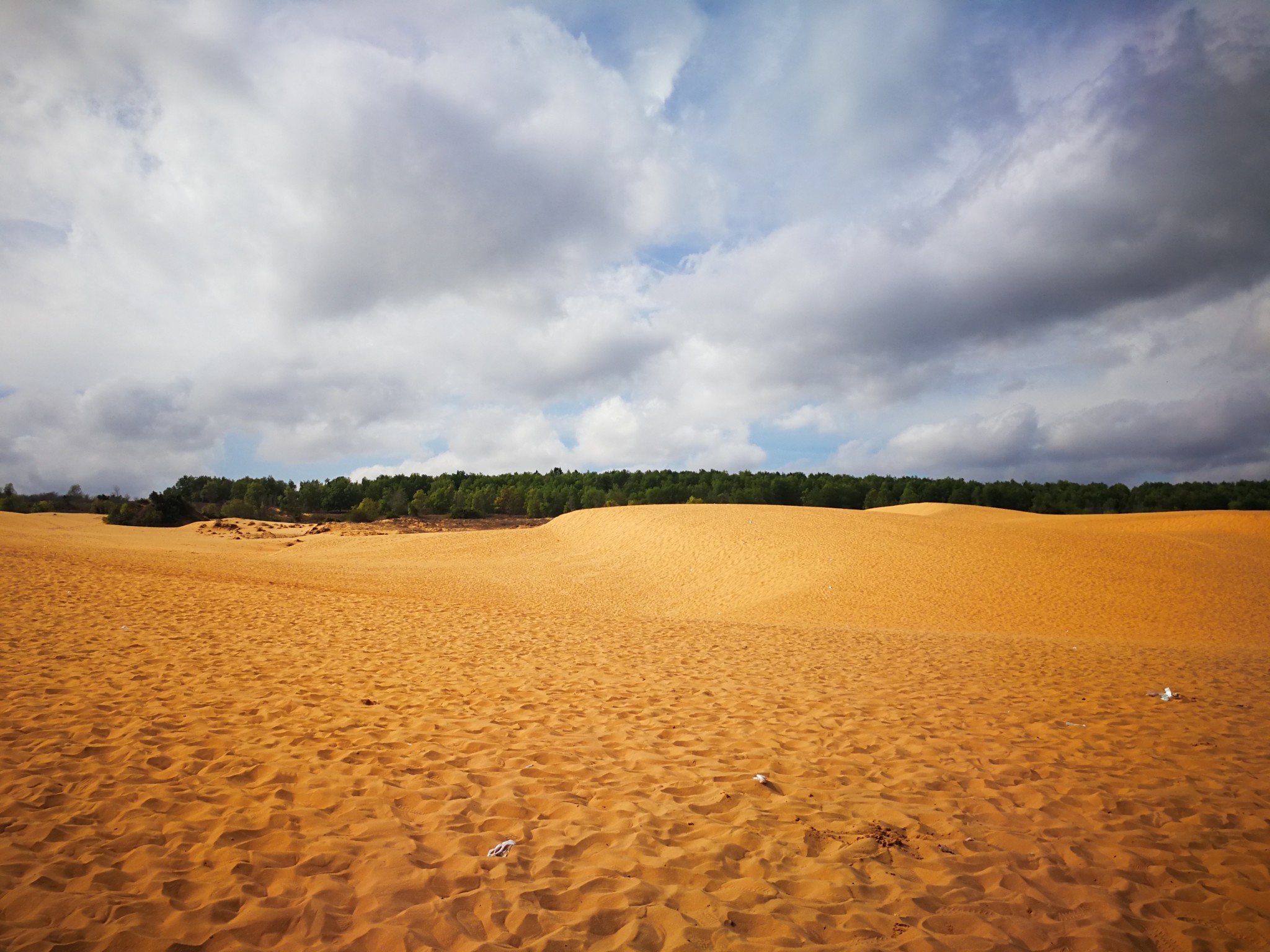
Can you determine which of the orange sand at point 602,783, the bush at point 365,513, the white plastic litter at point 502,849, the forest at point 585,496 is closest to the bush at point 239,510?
the forest at point 585,496

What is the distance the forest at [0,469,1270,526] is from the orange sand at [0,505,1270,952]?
49262 mm

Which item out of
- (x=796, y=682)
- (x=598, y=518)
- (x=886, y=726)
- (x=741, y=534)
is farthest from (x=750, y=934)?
(x=598, y=518)

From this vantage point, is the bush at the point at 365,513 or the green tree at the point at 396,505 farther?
the green tree at the point at 396,505

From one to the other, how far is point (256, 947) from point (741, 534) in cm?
2685

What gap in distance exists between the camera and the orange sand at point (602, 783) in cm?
370

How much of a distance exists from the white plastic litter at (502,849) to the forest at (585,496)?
2252 inches

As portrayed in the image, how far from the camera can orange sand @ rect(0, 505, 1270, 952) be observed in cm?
370

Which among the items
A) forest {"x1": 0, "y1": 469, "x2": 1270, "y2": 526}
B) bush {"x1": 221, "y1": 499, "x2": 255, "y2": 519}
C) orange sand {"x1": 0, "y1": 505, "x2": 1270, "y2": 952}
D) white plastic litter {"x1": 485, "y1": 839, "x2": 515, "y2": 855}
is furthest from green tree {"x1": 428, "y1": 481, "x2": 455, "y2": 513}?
white plastic litter {"x1": 485, "y1": 839, "x2": 515, "y2": 855}

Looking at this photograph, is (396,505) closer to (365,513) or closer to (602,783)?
(365,513)

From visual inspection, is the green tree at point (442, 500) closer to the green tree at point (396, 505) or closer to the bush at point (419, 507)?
the bush at point (419, 507)

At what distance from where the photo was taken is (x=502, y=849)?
446 centimetres

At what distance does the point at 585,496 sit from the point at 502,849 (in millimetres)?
70804

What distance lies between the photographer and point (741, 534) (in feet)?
95.6

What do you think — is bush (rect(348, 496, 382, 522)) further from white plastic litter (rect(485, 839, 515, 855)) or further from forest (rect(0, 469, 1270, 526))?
white plastic litter (rect(485, 839, 515, 855))
